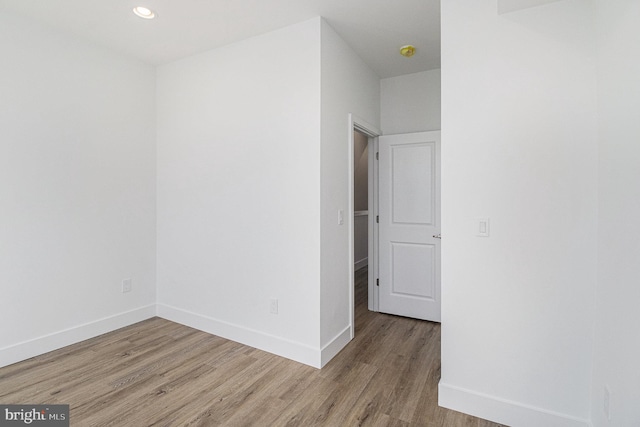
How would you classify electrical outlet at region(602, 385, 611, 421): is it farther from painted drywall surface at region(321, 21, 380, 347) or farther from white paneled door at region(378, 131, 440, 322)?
white paneled door at region(378, 131, 440, 322)

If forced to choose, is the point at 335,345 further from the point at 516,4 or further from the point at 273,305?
the point at 516,4

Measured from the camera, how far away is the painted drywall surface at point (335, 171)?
250 cm

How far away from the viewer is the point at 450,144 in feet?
6.36

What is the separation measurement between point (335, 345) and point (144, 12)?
308cm

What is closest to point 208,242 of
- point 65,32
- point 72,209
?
point 72,209

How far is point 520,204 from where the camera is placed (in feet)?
5.80

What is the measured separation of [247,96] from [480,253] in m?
2.28

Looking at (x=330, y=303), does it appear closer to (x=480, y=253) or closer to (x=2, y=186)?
(x=480, y=253)

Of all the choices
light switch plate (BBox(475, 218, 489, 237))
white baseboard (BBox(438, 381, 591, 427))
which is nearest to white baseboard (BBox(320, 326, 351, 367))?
white baseboard (BBox(438, 381, 591, 427))

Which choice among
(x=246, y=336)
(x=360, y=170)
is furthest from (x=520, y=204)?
(x=360, y=170)

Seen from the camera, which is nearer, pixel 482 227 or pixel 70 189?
pixel 482 227

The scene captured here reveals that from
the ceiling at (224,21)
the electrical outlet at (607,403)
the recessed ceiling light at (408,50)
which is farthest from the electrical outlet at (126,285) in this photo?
the electrical outlet at (607,403)

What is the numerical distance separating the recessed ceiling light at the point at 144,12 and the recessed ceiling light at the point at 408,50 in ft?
6.99

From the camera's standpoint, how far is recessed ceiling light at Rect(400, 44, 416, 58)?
9.40 feet
